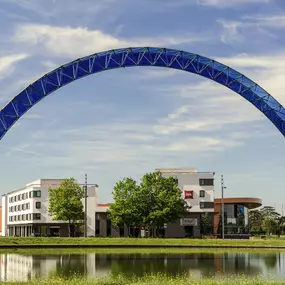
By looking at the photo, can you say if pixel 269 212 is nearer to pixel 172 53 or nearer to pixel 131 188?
pixel 131 188

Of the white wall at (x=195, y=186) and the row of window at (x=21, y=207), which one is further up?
the white wall at (x=195, y=186)

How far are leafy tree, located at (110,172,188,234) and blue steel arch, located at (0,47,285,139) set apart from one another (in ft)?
201

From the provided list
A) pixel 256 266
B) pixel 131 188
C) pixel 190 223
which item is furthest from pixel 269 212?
pixel 256 266

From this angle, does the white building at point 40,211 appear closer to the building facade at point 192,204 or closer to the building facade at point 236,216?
the building facade at point 192,204

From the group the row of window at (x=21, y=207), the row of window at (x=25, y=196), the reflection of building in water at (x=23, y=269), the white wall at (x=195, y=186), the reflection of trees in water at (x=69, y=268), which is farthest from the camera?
the row of window at (x=25, y=196)

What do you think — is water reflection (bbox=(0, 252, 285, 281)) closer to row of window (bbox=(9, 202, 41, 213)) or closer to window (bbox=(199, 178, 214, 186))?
window (bbox=(199, 178, 214, 186))

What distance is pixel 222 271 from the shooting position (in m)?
40.2

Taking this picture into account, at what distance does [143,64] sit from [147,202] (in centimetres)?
6365

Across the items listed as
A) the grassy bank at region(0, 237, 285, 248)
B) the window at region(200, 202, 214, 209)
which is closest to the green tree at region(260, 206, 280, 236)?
the window at region(200, 202, 214, 209)

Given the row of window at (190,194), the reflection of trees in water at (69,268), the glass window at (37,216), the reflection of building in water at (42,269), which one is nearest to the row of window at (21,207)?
the glass window at (37,216)

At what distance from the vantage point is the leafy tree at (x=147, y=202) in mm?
106812

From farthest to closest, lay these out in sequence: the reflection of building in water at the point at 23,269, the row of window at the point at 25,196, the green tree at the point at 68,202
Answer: the row of window at the point at 25,196 < the green tree at the point at 68,202 < the reflection of building in water at the point at 23,269

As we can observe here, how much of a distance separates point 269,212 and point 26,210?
91.1 meters

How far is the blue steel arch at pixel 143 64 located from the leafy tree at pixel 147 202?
61.4 meters
